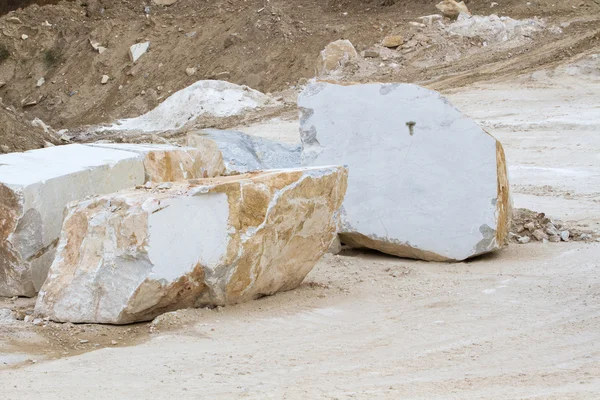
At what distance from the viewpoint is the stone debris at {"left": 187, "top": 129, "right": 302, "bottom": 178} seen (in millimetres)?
8109

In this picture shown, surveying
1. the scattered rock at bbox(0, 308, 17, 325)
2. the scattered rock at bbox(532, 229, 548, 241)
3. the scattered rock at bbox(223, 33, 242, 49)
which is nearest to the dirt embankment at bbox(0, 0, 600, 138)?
the scattered rock at bbox(223, 33, 242, 49)

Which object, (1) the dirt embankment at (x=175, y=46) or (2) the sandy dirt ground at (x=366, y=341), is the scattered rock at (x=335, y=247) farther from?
(1) the dirt embankment at (x=175, y=46)

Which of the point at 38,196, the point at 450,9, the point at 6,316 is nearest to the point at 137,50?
the point at 450,9

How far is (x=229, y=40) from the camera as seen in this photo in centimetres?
2119

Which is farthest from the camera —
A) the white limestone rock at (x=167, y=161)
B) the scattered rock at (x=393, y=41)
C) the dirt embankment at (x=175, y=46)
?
the dirt embankment at (x=175, y=46)

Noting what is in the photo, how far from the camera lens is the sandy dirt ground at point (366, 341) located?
13.7 feet

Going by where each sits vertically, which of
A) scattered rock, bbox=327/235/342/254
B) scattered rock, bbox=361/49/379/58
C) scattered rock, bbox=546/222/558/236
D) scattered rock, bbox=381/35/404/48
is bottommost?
scattered rock, bbox=546/222/558/236

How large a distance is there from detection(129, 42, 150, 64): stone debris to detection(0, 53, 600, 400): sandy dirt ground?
15223 mm

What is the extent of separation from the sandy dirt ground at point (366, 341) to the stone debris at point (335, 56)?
1206 centimetres

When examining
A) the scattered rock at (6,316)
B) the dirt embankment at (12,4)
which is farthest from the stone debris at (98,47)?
the scattered rock at (6,316)

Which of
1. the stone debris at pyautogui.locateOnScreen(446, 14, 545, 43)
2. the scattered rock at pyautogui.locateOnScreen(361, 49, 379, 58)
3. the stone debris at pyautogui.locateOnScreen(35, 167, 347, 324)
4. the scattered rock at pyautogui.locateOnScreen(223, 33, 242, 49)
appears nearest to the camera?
the stone debris at pyautogui.locateOnScreen(35, 167, 347, 324)

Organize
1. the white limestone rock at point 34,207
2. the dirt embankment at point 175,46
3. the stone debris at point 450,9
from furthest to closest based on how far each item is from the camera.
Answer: the stone debris at point 450,9, the dirt embankment at point 175,46, the white limestone rock at point 34,207

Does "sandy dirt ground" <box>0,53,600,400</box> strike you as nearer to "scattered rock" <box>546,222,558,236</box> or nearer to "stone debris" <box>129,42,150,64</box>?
"scattered rock" <box>546,222,558,236</box>

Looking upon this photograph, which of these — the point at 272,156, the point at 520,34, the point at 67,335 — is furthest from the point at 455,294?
the point at 520,34
